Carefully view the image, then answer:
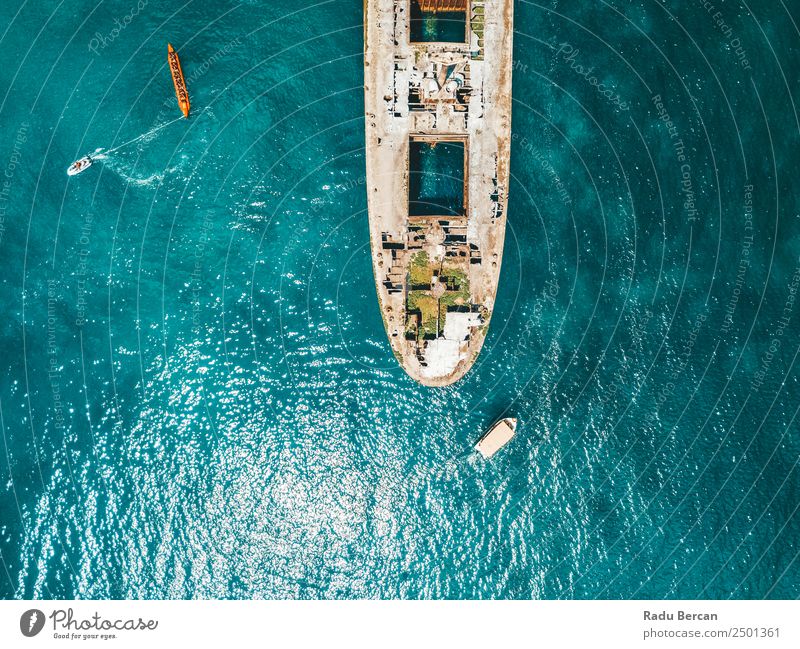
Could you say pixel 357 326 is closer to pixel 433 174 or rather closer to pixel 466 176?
pixel 433 174

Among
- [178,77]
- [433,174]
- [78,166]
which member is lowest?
[433,174]
